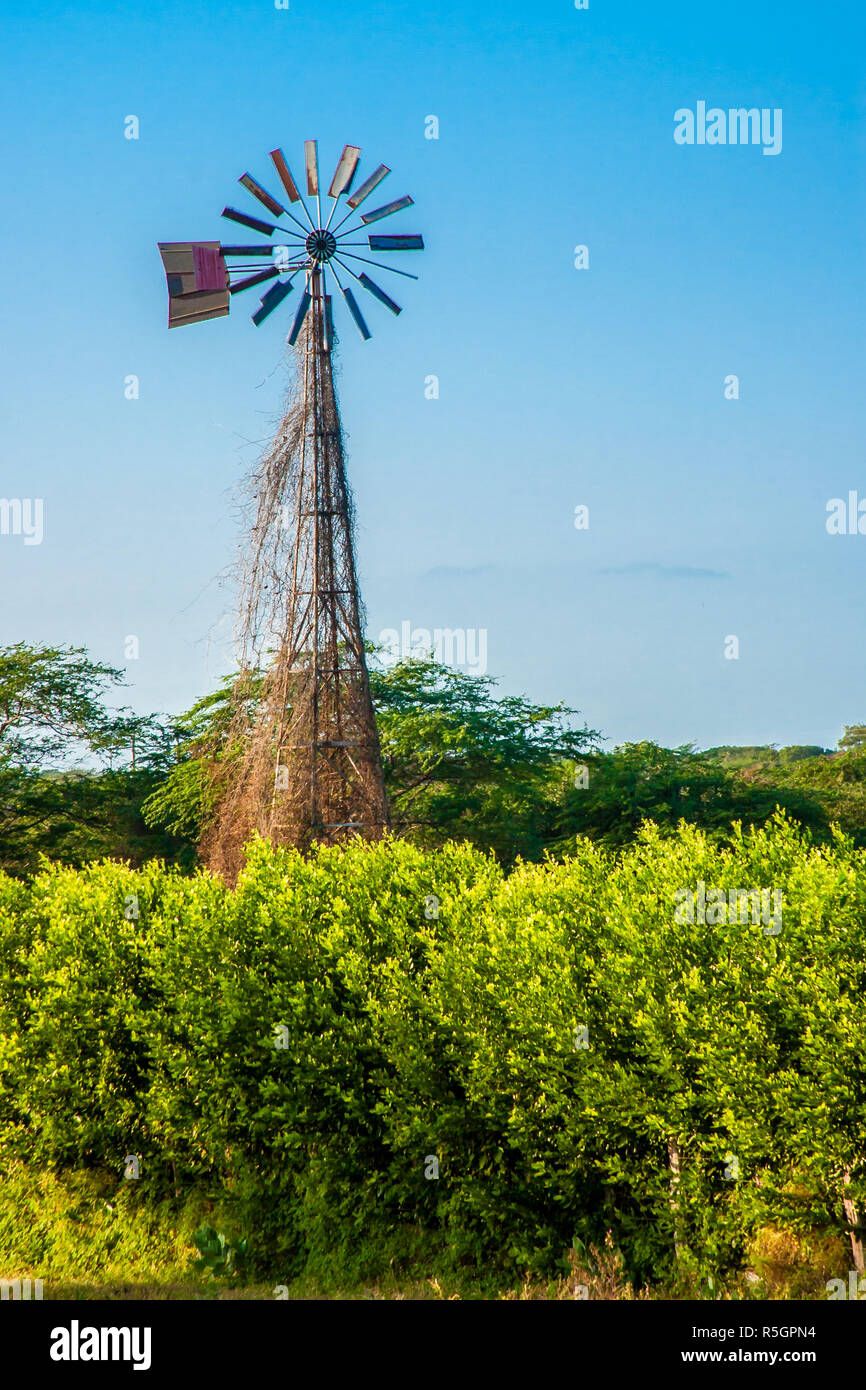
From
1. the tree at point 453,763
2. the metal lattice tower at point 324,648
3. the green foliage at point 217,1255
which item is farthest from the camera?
the tree at point 453,763

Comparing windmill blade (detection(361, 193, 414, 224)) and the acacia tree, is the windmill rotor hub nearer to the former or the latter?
windmill blade (detection(361, 193, 414, 224))

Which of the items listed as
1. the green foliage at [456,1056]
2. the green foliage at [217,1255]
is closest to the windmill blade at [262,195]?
the green foliage at [456,1056]

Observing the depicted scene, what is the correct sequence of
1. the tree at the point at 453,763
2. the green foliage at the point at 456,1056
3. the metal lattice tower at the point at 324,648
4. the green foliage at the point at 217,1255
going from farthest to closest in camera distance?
the tree at the point at 453,763
the metal lattice tower at the point at 324,648
the green foliage at the point at 217,1255
the green foliage at the point at 456,1056

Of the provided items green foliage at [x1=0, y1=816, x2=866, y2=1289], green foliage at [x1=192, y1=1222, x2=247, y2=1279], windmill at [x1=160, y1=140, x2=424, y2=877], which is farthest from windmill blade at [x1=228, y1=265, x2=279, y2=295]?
green foliage at [x1=192, y1=1222, x2=247, y2=1279]

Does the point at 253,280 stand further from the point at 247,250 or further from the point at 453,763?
the point at 453,763

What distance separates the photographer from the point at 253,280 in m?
14.9

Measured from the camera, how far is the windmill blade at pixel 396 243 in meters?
15.3

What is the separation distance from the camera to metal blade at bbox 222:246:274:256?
14828 millimetres

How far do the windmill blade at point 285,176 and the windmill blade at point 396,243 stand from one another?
3.78ft

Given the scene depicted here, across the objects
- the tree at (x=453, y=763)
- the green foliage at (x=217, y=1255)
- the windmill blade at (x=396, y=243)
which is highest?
the windmill blade at (x=396, y=243)

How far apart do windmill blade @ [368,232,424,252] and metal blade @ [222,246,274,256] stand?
1434 mm

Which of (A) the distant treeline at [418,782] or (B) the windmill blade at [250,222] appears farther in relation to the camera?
(A) the distant treeline at [418,782]

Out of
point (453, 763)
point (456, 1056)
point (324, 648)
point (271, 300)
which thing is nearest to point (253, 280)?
point (271, 300)

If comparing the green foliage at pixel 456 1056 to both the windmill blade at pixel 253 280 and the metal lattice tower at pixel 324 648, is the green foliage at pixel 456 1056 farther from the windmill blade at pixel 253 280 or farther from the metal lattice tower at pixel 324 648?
the windmill blade at pixel 253 280
